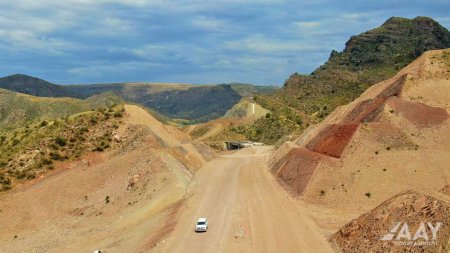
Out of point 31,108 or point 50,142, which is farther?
point 31,108

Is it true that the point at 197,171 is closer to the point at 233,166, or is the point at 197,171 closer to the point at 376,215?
the point at 233,166

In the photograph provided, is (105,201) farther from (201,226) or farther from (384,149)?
(384,149)

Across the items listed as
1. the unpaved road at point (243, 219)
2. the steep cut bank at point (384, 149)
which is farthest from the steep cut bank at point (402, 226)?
the steep cut bank at point (384, 149)

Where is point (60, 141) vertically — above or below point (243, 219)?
above

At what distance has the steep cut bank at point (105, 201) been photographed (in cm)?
4812

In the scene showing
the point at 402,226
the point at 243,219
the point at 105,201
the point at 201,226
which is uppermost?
the point at 402,226

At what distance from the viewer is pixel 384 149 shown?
60750 mm

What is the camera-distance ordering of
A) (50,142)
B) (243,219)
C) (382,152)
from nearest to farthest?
(243,219), (382,152), (50,142)

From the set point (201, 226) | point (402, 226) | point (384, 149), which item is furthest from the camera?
point (384, 149)

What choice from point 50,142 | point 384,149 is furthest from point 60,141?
point 384,149

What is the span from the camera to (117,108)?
82438mm

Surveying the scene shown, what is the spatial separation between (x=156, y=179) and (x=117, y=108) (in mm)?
24867

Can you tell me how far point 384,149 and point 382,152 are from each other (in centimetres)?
63

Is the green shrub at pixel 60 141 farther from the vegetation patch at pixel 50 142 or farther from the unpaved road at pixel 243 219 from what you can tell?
the unpaved road at pixel 243 219
